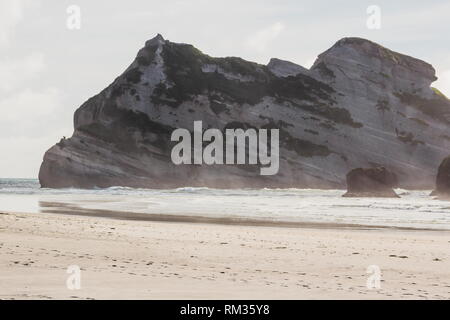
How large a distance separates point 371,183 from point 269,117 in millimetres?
54030

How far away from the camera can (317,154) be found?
125312mm

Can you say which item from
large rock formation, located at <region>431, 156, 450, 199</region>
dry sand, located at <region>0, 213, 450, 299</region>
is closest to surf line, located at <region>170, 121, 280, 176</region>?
large rock formation, located at <region>431, 156, 450, 199</region>

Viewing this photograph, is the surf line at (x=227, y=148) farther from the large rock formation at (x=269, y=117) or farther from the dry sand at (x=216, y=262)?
the dry sand at (x=216, y=262)

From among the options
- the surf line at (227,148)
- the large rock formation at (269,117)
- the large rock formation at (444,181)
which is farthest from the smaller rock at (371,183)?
the surf line at (227,148)

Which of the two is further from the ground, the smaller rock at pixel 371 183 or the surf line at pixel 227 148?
the surf line at pixel 227 148

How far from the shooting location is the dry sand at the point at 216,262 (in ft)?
30.6

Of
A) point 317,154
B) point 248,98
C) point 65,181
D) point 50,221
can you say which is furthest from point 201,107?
point 50,221

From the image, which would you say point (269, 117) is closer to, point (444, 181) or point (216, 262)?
point (444, 181)

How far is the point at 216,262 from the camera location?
1315 cm

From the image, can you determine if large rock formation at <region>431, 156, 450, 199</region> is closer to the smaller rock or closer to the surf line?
the smaller rock

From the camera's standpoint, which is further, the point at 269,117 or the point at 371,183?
the point at 269,117

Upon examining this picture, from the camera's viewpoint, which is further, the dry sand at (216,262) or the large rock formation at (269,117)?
the large rock formation at (269,117)

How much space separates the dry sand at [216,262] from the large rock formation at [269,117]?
3522 inches

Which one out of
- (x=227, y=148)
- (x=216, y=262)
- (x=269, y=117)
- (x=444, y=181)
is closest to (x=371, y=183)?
(x=444, y=181)
